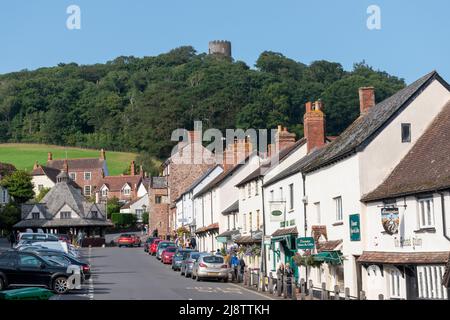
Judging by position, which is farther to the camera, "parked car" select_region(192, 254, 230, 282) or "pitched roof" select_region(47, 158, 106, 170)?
"pitched roof" select_region(47, 158, 106, 170)

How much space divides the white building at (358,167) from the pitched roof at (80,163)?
385 ft

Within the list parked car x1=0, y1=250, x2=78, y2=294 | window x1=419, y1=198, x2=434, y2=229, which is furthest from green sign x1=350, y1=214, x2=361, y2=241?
parked car x1=0, y1=250, x2=78, y2=294

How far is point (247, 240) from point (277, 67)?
12714cm

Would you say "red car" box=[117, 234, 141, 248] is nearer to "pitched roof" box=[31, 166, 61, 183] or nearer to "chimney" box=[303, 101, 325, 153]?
"chimney" box=[303, 101, 325, 153]

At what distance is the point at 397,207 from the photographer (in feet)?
80.9

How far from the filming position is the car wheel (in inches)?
1045

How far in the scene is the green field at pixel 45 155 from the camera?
495 ft

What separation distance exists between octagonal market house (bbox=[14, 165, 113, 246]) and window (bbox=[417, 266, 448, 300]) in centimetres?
6363

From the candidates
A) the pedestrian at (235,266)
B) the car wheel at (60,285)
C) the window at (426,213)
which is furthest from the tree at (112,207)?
the window at (426,213)

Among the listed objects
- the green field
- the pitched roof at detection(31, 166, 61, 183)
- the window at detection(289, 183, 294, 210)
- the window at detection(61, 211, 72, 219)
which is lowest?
the window at detection(289, 183, 294, 210)

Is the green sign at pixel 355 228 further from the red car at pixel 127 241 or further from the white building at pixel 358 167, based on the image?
the red car at pixel 127 241

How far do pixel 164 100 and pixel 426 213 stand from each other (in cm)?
12412

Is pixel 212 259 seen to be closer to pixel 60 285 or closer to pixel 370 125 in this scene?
pixel 370 125

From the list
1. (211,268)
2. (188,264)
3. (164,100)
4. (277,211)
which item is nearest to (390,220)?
(277,211)
